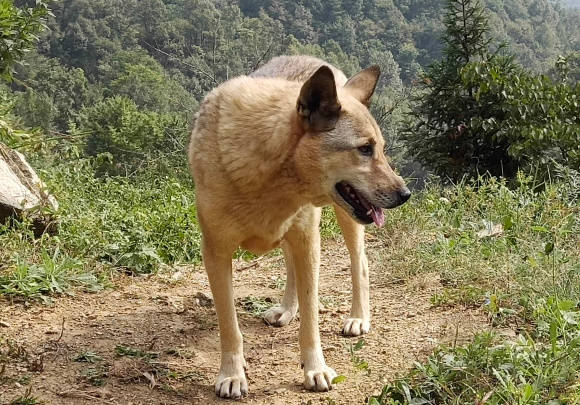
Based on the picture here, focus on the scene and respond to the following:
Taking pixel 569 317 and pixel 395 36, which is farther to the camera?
pixel 395 36

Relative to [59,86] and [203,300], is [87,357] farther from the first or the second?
[59,86]

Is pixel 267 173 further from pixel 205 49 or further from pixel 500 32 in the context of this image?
pixel 500 32

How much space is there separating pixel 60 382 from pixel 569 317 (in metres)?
2.66

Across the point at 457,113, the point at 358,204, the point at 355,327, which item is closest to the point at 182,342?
the point at 355,327

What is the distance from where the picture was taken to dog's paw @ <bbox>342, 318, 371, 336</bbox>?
461cm

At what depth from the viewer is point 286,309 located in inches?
195

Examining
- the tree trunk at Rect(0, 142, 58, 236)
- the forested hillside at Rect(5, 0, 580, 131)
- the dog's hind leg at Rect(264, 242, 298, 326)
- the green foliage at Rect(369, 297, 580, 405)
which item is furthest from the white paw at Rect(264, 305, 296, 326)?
the forested hillside at Rect(5, 0, 580, 131)

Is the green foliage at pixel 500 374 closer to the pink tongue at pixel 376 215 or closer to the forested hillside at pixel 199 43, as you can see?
the pink tongue at pixel 376 215

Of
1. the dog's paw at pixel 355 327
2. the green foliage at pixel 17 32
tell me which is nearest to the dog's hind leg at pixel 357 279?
the dog's paw at pixel 355 327

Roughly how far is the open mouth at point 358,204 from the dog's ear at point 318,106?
1.06 ft

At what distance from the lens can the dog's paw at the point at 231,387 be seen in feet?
12.2

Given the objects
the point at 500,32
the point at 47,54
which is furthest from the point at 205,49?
the point at 500,32

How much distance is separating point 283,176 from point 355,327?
59.3 inches

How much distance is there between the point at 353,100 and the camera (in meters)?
3.75
